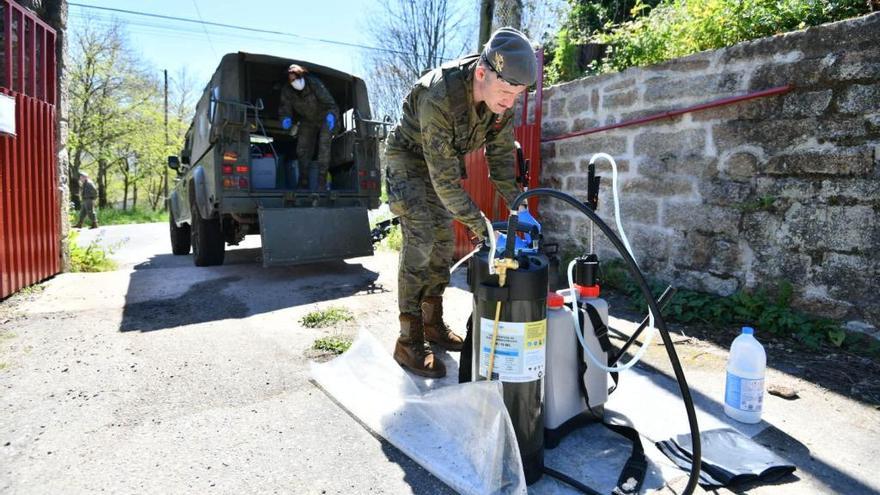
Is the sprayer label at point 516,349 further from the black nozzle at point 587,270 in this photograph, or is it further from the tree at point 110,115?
the tree at point 110,115

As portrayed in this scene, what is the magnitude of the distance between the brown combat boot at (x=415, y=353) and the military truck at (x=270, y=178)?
2621 millimetres

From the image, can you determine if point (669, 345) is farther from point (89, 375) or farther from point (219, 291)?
point (219, 291)

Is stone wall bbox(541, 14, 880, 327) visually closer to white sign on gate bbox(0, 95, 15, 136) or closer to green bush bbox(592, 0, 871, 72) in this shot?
green bush bbox(592, 0, 871, 72)

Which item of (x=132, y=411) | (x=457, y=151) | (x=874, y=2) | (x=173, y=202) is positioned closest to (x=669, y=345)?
(x=457, y=151)

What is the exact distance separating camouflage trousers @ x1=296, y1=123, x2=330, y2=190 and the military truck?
0.53ft

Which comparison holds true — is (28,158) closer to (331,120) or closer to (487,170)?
(331,120)

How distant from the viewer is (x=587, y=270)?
219 centimetres

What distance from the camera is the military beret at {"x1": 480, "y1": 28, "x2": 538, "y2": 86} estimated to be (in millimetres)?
2109

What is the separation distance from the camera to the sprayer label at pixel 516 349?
1757 millimetres

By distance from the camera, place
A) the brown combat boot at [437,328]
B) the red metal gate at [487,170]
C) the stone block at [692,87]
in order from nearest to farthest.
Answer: the brown combat boot at [437,328] → the stone block at [692,87] → the red metal gate at [487,170]

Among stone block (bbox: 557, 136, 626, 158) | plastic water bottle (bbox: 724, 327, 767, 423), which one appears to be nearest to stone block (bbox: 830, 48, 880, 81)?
stone block (bbox: 557, 136, 626, 158)

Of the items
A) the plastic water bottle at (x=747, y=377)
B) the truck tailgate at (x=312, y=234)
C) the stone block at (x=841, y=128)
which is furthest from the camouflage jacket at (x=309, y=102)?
the plastic water bottle at (x=747, y=377)

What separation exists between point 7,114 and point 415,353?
4.22 meters

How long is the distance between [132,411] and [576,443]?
209 cm
